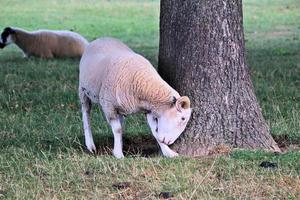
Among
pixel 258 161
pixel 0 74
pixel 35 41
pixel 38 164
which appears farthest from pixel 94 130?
pixel 35 41

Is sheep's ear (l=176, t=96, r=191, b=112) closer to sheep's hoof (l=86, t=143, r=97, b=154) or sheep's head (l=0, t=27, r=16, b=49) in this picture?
sheep's hoof (l=86, t=143, r=97, b=154)

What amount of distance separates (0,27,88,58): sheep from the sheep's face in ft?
33.1

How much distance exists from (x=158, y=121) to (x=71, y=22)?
18.5 metres

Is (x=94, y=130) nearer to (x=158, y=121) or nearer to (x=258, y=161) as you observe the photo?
(x=158, y=121)

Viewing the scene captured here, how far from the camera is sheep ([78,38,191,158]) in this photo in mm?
5945

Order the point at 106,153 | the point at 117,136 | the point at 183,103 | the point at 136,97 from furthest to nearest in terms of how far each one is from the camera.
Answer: the point at 106,153
the point at 117,136
the point at 136,97
the point at 183,103

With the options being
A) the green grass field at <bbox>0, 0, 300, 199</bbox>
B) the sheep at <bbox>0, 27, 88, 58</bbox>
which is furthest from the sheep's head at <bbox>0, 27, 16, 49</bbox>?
the green grass field at <bbox>0, 0, 300, 199</bbox>

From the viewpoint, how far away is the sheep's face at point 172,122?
5.89m

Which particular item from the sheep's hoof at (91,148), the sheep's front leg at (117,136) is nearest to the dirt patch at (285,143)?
the sheep's front leg at (117,136)

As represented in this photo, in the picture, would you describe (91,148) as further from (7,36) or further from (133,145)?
(7,36)

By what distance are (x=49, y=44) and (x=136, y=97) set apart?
10199mm

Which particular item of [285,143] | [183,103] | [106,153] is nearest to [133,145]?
[106,153]

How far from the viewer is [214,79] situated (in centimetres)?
610

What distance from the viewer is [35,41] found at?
1609 cm
